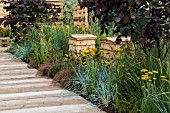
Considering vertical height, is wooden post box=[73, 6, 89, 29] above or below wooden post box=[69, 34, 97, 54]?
above

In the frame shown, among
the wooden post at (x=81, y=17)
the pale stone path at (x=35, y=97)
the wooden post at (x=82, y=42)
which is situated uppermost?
the wooden post at (x=81, y=17)

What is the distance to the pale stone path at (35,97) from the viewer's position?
9.99 feet

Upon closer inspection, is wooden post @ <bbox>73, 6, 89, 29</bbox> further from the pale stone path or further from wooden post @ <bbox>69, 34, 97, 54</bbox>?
the pale stone path

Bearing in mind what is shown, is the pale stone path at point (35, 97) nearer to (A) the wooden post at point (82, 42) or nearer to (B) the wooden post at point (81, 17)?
(A) the wooden post at point (82, 42)

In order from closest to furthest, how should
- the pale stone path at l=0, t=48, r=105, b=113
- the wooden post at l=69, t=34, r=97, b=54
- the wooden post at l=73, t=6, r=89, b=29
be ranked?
the pale stone path at l=0, t=48, r=105, b=113 → the wooden post at l=69, t=34, r=97, b=54 → the wooden post at l=73, t=6, r=89, b=29

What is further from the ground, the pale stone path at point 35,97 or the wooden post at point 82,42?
the wooden post at point 82,42

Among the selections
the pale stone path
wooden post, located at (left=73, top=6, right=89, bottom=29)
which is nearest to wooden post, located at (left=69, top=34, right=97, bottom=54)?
the pale stone path

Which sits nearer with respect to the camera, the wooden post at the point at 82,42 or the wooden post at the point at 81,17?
the wooden post at the point at 82,42

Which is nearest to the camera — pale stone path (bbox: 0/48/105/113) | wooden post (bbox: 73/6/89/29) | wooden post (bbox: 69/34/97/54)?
pale stone path (bbox: 0/48/105/113)

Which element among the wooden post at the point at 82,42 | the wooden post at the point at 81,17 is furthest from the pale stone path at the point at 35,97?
the wooden post at the point at 81,17

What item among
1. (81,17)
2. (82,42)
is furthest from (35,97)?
(81,17)

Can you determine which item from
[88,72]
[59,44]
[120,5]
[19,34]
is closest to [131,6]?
[120,5]

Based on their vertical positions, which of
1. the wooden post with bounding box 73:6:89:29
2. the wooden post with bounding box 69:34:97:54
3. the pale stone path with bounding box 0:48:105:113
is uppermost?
the wooden post with bounding box 73:6:89:29

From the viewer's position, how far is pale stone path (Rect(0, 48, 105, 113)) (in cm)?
304
